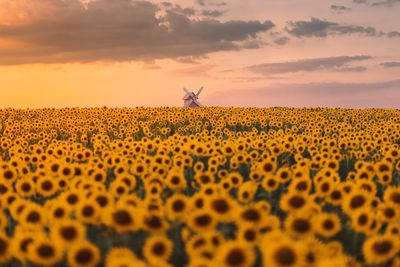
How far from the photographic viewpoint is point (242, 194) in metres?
6.19

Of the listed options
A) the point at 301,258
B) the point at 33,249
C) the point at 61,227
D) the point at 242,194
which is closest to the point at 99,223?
the point at 61,227

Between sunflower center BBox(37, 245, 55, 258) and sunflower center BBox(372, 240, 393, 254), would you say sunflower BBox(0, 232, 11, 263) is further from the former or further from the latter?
sunflower center BBox(372, 240, 393, 254)

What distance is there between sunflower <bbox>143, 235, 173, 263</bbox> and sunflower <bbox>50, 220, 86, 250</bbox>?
0.84 meters

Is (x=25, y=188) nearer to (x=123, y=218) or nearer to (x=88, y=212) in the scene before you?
(x=88, y=212)

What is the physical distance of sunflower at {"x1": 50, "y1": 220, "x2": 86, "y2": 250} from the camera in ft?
14.5

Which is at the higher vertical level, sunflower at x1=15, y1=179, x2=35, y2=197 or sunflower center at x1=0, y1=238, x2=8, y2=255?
sunflower at x1=15, y1=179, x2=35, y2=197

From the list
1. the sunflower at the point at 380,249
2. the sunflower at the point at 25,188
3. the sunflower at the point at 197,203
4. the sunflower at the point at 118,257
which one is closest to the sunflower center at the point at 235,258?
the sunflower at the point at 118,257

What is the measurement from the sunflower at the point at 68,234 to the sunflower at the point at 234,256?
5.80ft

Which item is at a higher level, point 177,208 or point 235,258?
point 177,208

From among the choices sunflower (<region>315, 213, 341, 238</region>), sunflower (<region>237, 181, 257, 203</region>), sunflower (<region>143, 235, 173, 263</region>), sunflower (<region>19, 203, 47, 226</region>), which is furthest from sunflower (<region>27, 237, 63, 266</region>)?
sunflower (<region>315, 213, 341, 238</region>)

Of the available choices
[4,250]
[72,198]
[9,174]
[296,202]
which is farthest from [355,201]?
[9,174]

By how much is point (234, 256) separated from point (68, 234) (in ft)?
6.74

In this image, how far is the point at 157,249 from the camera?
14.1 ft

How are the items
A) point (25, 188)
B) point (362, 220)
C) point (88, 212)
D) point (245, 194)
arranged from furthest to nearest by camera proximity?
point (25, 188)
point (245, 194)
point (362, 220)
point (88, 212)
